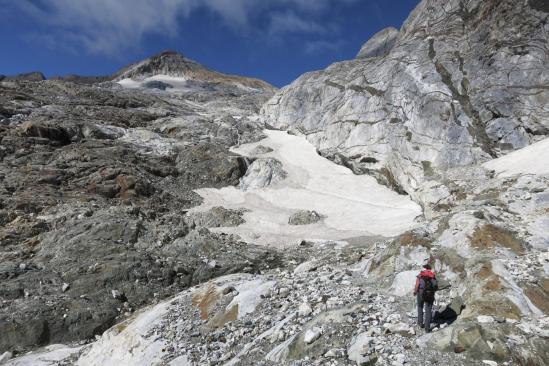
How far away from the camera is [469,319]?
32.5ft

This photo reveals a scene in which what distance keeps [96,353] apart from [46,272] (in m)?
8.44

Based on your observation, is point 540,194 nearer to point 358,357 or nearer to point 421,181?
point 358,357

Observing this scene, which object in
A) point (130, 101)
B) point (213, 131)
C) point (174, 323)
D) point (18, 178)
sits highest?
point (130, 101)

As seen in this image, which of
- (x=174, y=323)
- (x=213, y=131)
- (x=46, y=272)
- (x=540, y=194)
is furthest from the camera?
(x=213, y=131)

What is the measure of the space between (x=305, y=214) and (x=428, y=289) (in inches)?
951

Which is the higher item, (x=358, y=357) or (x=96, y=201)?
(x=96, y=201)

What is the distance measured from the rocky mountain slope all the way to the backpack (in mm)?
776

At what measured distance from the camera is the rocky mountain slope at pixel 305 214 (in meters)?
11.2

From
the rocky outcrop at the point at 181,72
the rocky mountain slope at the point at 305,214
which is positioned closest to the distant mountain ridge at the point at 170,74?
the rocky outcrop at the point at 181,72

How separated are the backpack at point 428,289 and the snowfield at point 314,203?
60.9ft

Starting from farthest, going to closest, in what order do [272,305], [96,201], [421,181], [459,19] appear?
[459,19] → [421,181] → [96,201] → [272,305]

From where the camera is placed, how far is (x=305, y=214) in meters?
34.3

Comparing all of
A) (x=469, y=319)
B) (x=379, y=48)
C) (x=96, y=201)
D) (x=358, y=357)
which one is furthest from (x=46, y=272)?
(x=379, y=48)

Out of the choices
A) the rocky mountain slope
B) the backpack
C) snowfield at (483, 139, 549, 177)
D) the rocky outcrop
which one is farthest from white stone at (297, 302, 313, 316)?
the rocky outcrop
